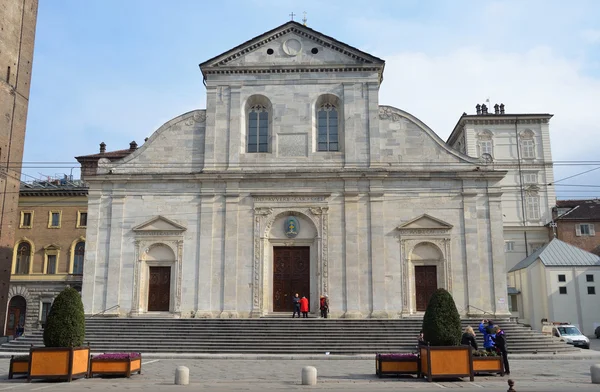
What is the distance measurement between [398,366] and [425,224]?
13898 mm

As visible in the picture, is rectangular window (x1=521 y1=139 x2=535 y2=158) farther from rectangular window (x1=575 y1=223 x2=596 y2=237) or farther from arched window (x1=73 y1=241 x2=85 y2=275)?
arched window (x1=73 y1=241 x2=85 y2=275)

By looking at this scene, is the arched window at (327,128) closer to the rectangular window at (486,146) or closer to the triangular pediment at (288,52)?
the triangular pediment at (288,52)

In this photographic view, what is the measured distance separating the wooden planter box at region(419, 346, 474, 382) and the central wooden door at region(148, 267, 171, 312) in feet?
58.1

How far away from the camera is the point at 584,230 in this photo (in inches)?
2093

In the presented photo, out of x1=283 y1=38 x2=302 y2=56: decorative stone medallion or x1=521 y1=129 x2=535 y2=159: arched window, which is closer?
x1=283 y1=38 x2=302 y2=56: decorative stone medallion

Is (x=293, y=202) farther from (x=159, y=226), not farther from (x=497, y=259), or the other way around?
(x=497, y=259)

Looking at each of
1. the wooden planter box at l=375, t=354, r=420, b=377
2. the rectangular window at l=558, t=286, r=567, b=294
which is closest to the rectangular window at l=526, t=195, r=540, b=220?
the rectangular window at l=558, t=286, r=567, b=294

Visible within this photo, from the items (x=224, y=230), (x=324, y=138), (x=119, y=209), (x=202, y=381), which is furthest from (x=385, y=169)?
(x=202, y=381)

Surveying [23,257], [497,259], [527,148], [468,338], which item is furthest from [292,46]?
[527,148]

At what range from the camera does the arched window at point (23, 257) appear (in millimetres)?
46344

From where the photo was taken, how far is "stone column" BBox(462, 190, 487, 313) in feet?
97.1

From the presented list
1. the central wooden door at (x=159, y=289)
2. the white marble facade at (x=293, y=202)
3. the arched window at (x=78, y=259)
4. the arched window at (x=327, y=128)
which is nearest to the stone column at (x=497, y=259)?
the white marble facade at (x=293, y=202)

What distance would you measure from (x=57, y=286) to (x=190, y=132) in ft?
68.8

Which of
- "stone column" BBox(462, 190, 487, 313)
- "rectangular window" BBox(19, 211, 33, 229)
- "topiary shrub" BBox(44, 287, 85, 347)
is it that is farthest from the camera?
"rectangular window" BBox(19, 211, 33, 229)
